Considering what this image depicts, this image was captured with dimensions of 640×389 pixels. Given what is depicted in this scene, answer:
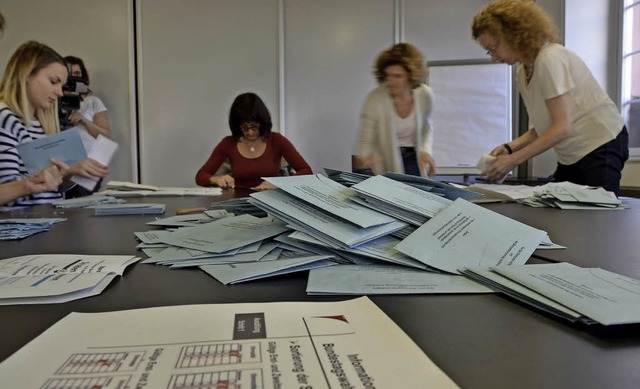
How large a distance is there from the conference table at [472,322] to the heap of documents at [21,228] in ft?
0.31

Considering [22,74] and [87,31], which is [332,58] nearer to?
[87,31]

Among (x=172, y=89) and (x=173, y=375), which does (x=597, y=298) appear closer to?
(x=173, y=375)

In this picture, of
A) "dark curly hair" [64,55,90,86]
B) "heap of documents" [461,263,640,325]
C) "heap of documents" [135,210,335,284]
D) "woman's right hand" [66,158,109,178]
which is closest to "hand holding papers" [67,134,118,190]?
"woman's right hand" [66,158,109,178]

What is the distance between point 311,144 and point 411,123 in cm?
163

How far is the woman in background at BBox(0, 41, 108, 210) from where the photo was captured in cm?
165

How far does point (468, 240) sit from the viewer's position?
2.11 ft

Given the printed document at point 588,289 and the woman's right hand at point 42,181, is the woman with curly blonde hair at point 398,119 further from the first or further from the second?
the printed document at point 588,289

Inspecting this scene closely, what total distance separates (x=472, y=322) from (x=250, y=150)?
2469 millimetres

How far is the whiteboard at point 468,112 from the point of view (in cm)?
357

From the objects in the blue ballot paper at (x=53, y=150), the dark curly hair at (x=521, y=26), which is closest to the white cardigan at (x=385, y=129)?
the dark curly hair at (x=521, y=26)

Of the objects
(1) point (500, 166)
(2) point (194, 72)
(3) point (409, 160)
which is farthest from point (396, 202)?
(2) point (194, 72)

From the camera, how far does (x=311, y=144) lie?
3828 millimetres

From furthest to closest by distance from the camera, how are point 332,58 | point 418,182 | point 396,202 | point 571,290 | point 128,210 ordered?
point 332,58, point 128,210, point 418,182, point 396,202, point 571,290

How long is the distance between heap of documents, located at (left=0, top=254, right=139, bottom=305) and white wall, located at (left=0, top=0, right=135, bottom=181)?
11.2ft
